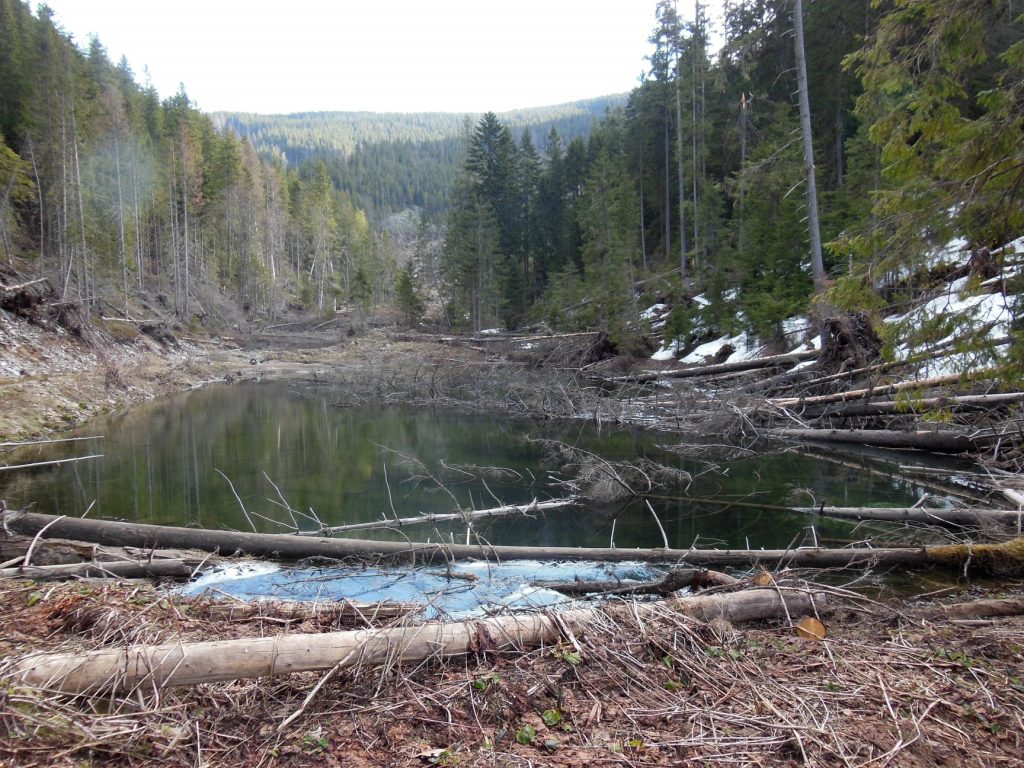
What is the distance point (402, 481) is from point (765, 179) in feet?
46.0

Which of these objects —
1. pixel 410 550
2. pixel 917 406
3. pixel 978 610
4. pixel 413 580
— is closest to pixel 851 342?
pixel 917 406

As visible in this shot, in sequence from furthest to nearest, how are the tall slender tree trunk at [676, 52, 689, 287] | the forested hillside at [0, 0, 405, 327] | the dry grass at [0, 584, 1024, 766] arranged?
the tall slender tree trunk at [676, 52, 689, 287] < the forested hillside at [0, 0, 405, 327] < the dry grass at [0, 584, 1024, 766]

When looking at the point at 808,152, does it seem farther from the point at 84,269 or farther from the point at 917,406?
the point at 84,269

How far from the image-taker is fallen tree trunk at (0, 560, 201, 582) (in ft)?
20.3

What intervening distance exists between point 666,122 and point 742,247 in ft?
69.2

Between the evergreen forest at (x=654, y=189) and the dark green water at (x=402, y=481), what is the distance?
3.74 metres

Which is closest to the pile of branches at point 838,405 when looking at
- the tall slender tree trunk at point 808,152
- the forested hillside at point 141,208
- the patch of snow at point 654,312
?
the tall slender tree trunk at point 808,152

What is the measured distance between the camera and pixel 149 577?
682 centimetres

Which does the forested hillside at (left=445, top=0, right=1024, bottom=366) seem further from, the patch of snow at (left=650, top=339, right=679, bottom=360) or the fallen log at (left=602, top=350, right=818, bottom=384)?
the fallen log at (left=602, top=350, right=818, bottom=384)

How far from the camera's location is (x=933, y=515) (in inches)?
315

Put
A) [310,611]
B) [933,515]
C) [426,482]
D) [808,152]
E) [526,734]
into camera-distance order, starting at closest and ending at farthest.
Result: [526,734]
[310,611]
[933,515]
[426,482]
[808,152]

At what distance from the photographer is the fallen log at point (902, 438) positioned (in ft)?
37.8

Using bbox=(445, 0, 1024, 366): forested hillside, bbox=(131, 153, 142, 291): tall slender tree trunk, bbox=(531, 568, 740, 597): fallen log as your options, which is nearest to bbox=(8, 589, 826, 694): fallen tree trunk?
bbox=(531, 568, 740, 597): fallen log

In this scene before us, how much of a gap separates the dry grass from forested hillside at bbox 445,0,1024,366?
3.73 m
